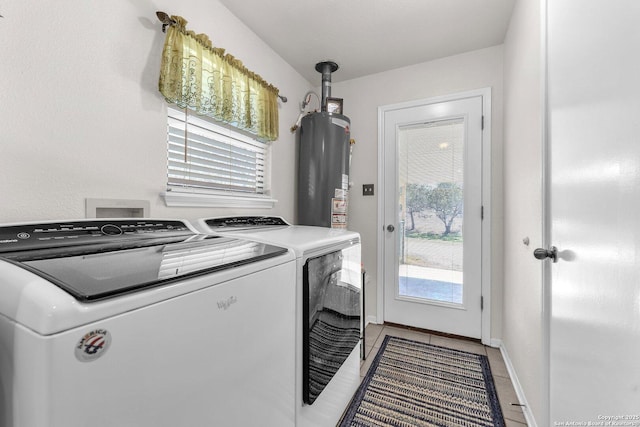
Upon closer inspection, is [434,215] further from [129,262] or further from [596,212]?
[129,262]

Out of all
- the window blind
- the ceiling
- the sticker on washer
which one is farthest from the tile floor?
the ceiling

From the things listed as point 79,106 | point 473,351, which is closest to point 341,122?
point 79,106

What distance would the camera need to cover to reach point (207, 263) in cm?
81

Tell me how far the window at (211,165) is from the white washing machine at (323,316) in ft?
0.62

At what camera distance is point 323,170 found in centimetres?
237

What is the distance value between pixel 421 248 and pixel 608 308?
1900 millimetres

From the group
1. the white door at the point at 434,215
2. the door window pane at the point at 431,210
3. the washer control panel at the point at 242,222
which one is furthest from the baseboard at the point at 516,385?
the washer control panel at the point at 242,222

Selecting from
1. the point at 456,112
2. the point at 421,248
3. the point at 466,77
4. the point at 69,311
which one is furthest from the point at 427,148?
the point at 69,311

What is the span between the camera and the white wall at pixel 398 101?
2324mm

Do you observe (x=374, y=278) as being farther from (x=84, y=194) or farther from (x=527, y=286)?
(x=84, y=194)

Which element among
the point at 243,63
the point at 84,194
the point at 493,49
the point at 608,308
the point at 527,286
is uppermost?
the point at 493,49

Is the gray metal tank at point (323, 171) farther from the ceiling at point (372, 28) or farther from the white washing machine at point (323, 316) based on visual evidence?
the white washing machine at point (323, 316)

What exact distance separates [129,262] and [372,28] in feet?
7.08

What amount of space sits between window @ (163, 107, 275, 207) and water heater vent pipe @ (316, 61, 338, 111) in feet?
2.34
